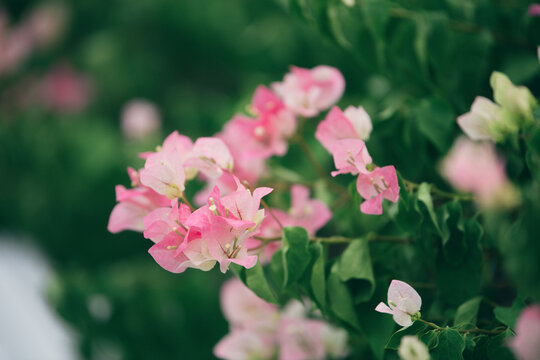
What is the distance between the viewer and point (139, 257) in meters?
1.18

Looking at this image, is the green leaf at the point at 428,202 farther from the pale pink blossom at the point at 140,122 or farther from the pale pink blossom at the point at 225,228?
the pale pink blossom at the point at 140,122

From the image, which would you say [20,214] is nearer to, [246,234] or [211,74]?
[211,74]

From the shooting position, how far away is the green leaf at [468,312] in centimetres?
39

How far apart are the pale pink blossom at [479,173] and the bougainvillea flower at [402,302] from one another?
112 mm

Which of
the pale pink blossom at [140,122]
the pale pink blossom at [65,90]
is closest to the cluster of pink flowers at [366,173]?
the pale pink blossom at [140,122]

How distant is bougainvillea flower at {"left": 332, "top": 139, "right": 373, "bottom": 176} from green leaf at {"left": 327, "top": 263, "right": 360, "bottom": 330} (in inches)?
3.5

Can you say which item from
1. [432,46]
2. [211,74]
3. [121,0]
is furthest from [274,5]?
[432,46]

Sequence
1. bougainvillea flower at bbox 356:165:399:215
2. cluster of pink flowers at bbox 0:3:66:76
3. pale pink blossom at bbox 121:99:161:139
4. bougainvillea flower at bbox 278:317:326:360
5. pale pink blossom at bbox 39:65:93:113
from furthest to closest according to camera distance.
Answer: pale pink blossom at bbox 39:65:93:113 → cluster of pink flowers at bbox 0:3:66:76 → pale pink blossom at bbox 121:99:161:139 → bougainvillea flower at bbox 278:317:326:360 → bougainvillea flower at bbox 356:165:399:215

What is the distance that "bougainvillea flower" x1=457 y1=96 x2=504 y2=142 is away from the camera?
0.39 metres

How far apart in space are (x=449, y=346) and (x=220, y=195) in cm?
20

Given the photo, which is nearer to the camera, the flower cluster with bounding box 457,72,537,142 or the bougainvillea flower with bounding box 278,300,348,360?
the flower cluster with bounding box 457,72,537,142

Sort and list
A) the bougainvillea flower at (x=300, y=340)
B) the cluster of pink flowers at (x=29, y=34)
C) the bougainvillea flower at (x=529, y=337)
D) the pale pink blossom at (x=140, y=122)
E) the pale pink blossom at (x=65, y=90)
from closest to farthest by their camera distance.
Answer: the bougainvillea flower at (x=529, y=337)
the bougainvillea flower at (x=300, y=340)
the pale pink blossom at (x=140, y=122)
the cluster of pink flowers at (x=29, y=34)
the pale pink blossom at (x=65, y=90)

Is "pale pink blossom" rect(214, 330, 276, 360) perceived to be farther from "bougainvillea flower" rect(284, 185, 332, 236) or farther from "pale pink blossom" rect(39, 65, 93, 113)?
"pale pink blossom" rect(39, 65, 93, 113)

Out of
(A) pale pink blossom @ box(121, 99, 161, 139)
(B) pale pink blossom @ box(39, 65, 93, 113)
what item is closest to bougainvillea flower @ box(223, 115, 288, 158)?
(A) pale pink blossom @ box(121, 99, 161, 139)
